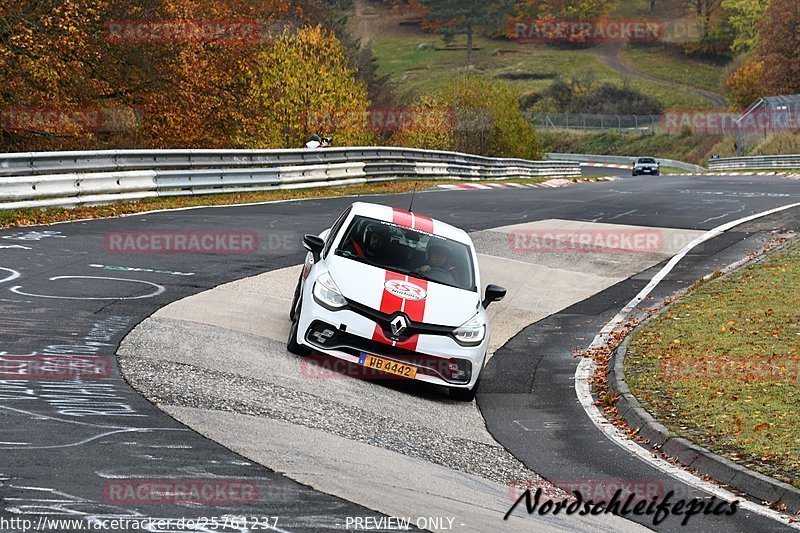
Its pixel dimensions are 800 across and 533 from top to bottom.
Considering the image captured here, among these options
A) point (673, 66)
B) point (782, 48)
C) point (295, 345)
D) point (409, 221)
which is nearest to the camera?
point (295, 345)

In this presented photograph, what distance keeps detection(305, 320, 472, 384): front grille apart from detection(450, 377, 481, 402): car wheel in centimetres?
13

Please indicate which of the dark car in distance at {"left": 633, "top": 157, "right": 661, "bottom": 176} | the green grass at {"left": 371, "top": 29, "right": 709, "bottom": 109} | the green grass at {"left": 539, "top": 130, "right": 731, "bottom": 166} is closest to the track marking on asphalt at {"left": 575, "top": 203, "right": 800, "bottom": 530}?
the dark car in distance at {"left": 633, "top": 157, "right": 661, "bottom": 176}

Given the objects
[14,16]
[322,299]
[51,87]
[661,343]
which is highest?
[14,16]

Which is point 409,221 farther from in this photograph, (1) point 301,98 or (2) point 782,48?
(2) point 782,48

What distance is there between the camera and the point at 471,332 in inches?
420

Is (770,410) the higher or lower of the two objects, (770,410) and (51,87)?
the lower

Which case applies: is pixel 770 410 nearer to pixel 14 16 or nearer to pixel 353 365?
pixel 353 365

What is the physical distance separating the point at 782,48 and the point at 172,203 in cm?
9114

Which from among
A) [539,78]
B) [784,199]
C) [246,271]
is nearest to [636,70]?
[539,78]

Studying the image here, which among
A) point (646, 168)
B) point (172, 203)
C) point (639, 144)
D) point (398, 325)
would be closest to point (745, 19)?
point (639, 144)

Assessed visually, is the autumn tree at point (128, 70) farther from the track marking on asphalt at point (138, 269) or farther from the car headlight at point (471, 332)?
the car headlight at point (471, 332)

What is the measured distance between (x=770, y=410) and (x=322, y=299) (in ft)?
14.3

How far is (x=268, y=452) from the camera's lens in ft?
24.6

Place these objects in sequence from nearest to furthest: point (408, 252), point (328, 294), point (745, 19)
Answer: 1. point (328, 294)
2. point (408, 252)
3. point (745, 19)
